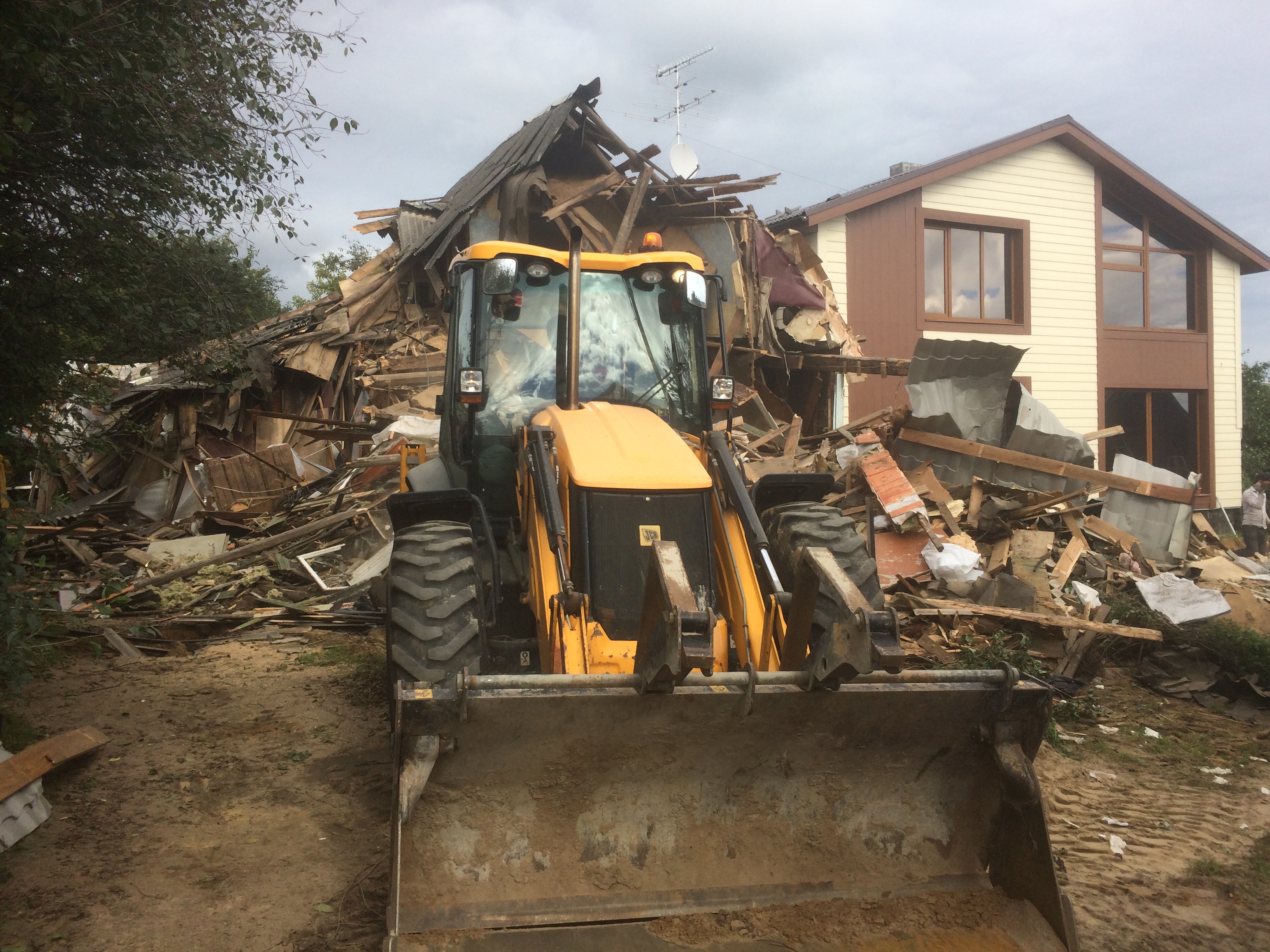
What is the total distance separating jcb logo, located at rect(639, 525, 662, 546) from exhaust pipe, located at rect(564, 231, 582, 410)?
960 millimetres

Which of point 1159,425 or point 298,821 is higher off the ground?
point 1159,425

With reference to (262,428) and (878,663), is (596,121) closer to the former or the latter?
(262,428)

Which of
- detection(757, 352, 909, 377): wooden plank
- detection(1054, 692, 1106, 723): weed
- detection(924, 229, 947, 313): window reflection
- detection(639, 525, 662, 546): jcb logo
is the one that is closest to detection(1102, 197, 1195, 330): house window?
detection(924, 229, 947, 313): window reflection

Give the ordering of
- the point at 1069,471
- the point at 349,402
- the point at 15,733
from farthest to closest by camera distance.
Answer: the point at 349,402 → the point at 1069,471 → the point at 15,733

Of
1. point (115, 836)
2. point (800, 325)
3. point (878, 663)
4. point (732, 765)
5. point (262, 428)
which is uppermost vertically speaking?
point (800, 325)

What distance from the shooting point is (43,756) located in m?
4.93

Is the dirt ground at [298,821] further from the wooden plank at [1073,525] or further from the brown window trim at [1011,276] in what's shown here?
the brown window trim at [1011,276]

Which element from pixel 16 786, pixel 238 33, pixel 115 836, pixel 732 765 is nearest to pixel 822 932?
pixel 732 765

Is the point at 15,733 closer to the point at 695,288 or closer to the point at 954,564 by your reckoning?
the point at 695,288

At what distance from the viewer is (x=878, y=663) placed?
307 cm

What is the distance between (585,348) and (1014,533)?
6.31 m

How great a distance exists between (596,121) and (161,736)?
10.4 metres

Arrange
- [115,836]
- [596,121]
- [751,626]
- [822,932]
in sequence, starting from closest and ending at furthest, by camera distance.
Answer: [822,932] → [751,626] → [115,836] → [596,121]

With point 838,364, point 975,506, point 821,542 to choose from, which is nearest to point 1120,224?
point 838,364
